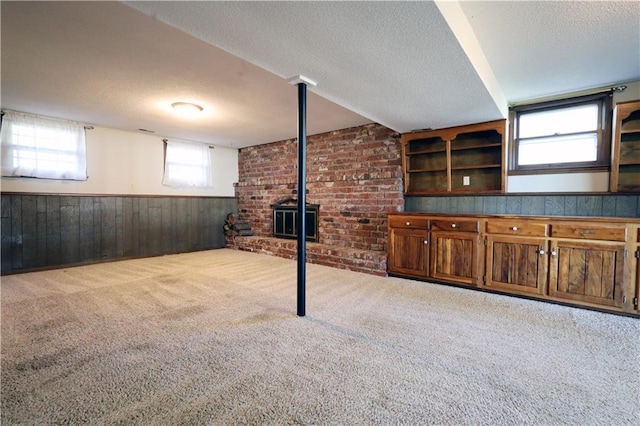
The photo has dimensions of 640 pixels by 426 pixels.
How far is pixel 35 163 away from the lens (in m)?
4.02

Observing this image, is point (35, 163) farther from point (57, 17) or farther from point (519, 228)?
point (519, 228)

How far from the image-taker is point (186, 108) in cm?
365

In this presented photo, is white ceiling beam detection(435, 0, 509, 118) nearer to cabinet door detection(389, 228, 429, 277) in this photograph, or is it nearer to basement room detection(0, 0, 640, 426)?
basement room detection(0, 0, 640, 426)

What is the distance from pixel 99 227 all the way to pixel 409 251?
4999 mm

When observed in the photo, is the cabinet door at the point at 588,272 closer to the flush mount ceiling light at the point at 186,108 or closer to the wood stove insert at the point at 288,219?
the wood stove insert at the point at 288,219

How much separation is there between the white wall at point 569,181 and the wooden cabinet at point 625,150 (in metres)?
0.12

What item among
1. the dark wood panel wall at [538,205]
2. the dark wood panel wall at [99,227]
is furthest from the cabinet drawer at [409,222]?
the dark wood panel wall at [99,227]

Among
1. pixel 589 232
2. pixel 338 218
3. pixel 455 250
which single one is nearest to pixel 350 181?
pixel 338 218

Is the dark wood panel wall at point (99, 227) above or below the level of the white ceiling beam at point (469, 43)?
below

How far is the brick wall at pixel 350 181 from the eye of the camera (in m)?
4.22

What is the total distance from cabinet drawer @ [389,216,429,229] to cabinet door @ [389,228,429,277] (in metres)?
0.05

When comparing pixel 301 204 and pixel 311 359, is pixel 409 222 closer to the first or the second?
pixel 301 204

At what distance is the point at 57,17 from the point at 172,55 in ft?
2.38

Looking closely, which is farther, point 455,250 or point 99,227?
point 99,227
